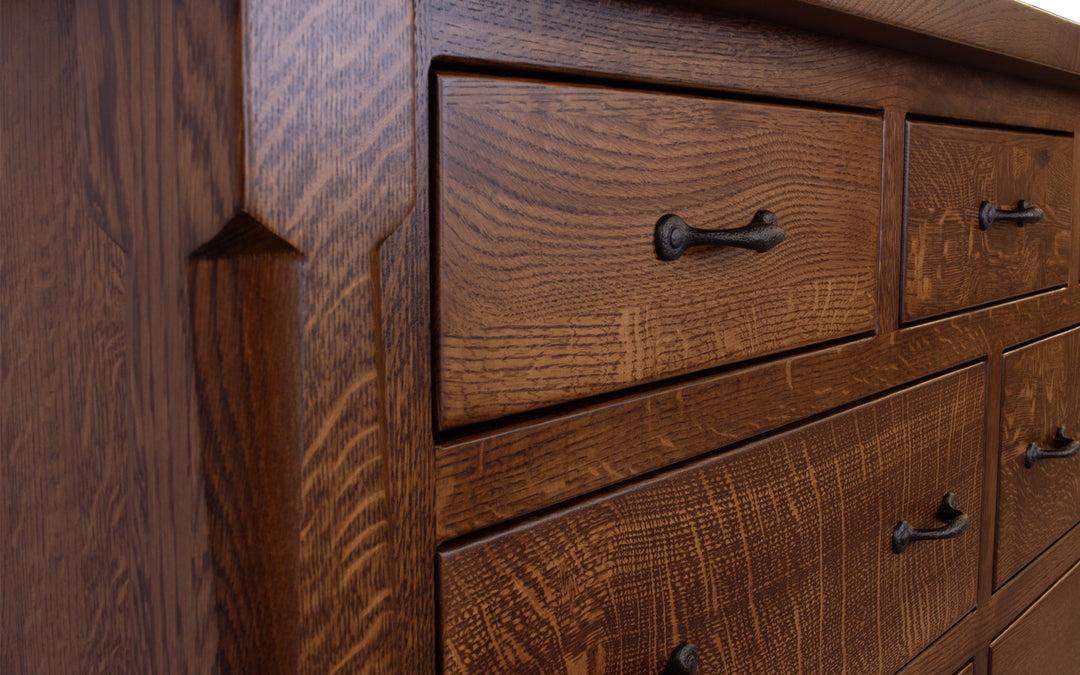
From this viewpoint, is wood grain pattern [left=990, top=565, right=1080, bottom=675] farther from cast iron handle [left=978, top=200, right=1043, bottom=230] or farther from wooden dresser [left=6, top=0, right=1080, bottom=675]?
cast iron handle [left=978, top=200, right=1043, bottom=230]

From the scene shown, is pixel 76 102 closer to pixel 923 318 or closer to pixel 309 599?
pixel 309 599

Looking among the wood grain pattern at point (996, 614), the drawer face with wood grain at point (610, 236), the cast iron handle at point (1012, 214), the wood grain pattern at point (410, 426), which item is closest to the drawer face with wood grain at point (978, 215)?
the cast iron handle at point (1012, 214)

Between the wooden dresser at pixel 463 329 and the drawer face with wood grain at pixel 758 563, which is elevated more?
the wooden dresser at pixel 463 329

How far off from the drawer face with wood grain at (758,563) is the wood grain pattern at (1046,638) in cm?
11

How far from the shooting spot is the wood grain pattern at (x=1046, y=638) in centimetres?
80

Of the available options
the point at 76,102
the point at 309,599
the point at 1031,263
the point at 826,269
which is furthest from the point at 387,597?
the point at 1031,263

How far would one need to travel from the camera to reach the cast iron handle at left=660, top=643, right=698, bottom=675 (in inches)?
17.1

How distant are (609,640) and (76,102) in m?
0.34

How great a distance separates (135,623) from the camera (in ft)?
1.14

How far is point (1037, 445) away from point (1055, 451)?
0.06 feet

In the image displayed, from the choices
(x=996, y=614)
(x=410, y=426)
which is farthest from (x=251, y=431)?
(x=996, y=614)

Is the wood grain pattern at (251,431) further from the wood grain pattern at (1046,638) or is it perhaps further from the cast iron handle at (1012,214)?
the wood grain pattern at (1046,638)

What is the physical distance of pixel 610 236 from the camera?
0.40 metres

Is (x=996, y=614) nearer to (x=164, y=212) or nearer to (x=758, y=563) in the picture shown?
(x=758, y=563)
